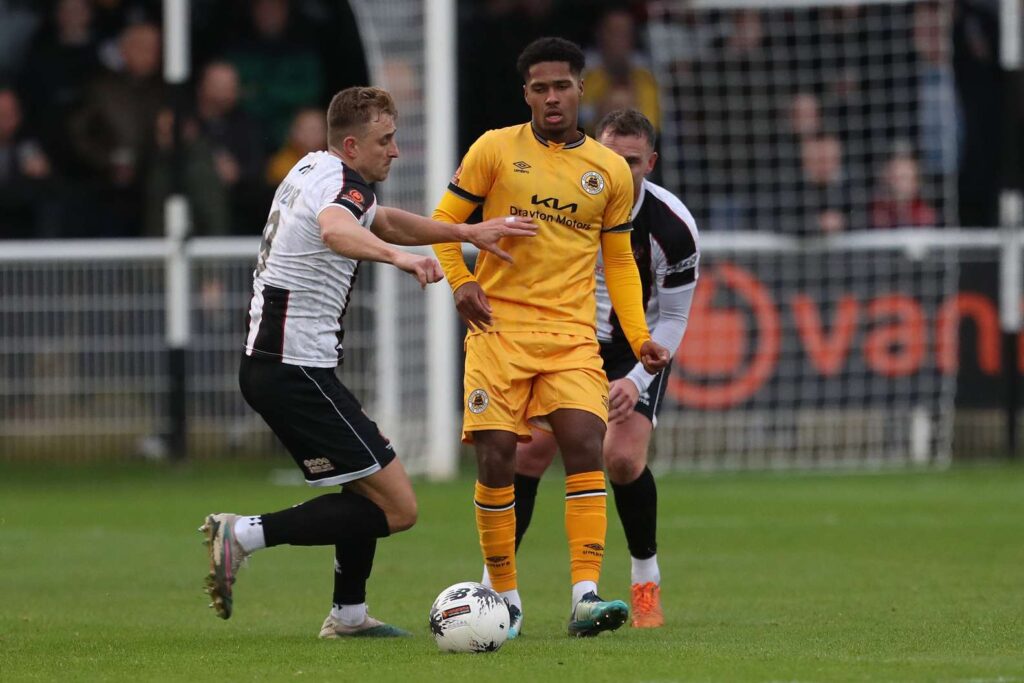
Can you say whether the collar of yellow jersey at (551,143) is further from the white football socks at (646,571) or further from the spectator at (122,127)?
the spectator at (122,127)

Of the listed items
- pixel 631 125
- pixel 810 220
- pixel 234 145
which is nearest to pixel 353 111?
pixel 631 125

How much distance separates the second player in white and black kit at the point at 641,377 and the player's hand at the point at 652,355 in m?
0.46

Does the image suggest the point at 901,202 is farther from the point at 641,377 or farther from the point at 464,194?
the point at 464,194

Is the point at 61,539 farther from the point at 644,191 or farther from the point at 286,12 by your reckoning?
the point at 286,12

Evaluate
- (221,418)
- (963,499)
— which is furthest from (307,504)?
(221,418)

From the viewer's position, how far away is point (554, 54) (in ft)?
23.9

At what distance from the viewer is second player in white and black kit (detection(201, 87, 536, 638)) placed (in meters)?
7.14

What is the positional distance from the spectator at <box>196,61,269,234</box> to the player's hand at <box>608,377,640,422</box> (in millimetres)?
9313

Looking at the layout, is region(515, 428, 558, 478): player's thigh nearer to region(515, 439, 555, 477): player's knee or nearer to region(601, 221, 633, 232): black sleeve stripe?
region(515, 439, 555, 477): player's knee

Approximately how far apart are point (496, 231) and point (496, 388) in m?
0.63

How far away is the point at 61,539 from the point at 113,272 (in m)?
4.92

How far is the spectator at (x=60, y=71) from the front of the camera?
56.5 feet

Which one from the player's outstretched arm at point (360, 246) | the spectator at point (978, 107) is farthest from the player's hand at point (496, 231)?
the spectator at point (978, 107)

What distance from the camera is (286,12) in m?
17.7
